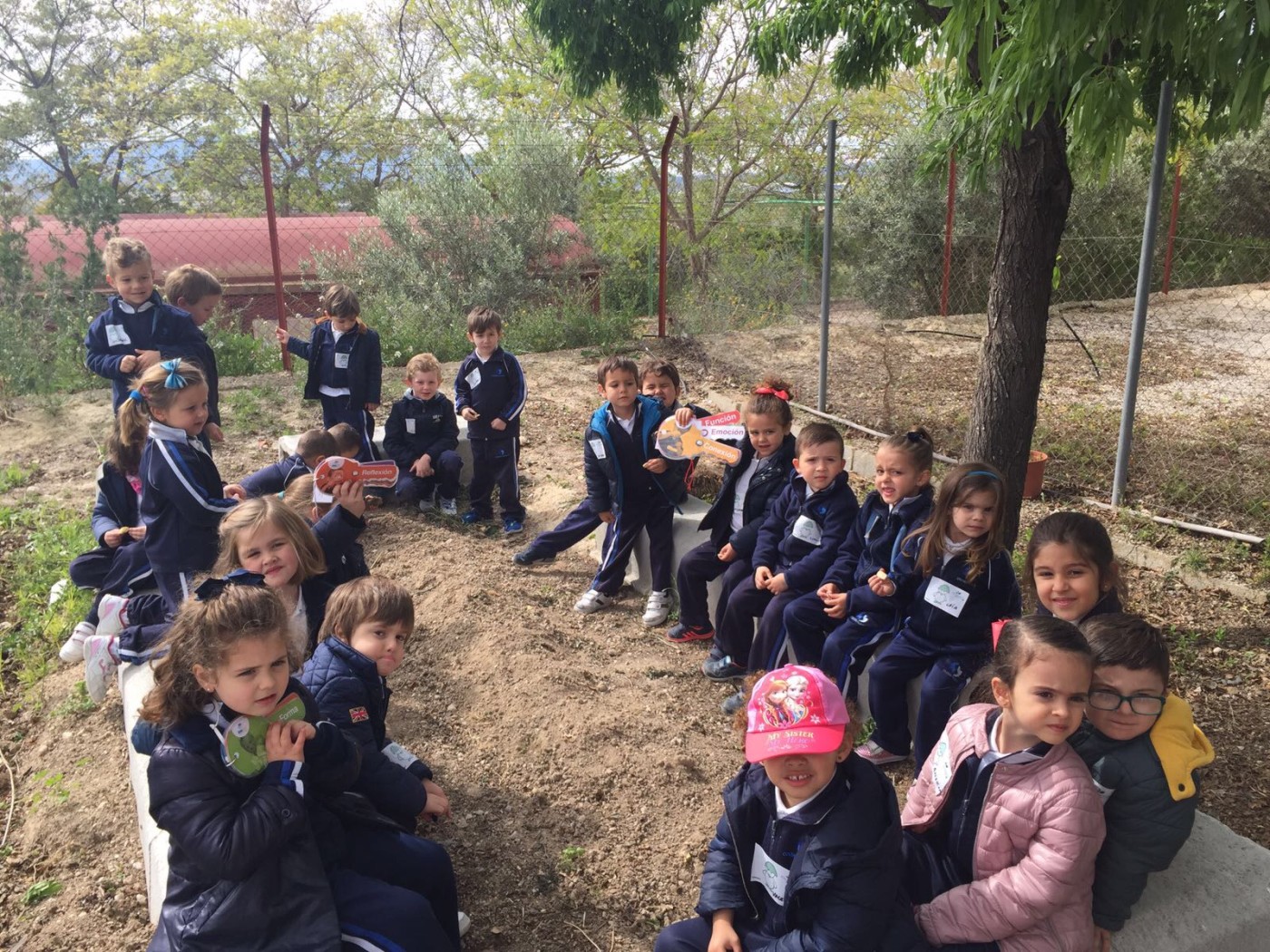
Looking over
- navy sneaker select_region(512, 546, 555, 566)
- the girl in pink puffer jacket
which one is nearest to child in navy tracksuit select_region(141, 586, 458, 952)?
the girl in pink puffer jacket

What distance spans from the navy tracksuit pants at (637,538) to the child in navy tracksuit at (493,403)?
1083 mm

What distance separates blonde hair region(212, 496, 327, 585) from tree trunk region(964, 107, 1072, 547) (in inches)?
104

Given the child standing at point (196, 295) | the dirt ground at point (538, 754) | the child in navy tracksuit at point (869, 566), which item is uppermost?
the child standing at point (196, 295)

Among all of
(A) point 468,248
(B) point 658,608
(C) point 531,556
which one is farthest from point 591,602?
(A) point 468,248

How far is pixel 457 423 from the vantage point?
6547 mm

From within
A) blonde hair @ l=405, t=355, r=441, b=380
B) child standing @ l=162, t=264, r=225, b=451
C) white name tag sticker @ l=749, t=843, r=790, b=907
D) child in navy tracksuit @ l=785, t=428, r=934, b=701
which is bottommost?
white name tag sticker @ l=749, t=843, r=790, b=907

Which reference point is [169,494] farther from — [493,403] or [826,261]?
[826,261]

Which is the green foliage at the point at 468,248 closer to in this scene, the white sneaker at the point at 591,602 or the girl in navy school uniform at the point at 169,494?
the white sneaker at the point at 591,602

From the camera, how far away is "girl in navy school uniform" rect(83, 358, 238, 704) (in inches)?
144

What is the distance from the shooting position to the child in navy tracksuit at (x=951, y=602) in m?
3.03

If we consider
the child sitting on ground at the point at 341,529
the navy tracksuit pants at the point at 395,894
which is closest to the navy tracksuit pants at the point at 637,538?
the child sitting on ground at the point at 341,529

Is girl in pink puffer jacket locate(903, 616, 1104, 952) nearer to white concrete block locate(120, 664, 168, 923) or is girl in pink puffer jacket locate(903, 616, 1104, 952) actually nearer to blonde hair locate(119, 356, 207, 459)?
white concrete block locate(120, 664, 168, 923)

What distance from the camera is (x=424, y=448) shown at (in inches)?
240

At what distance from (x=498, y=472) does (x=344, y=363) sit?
1.17 m
